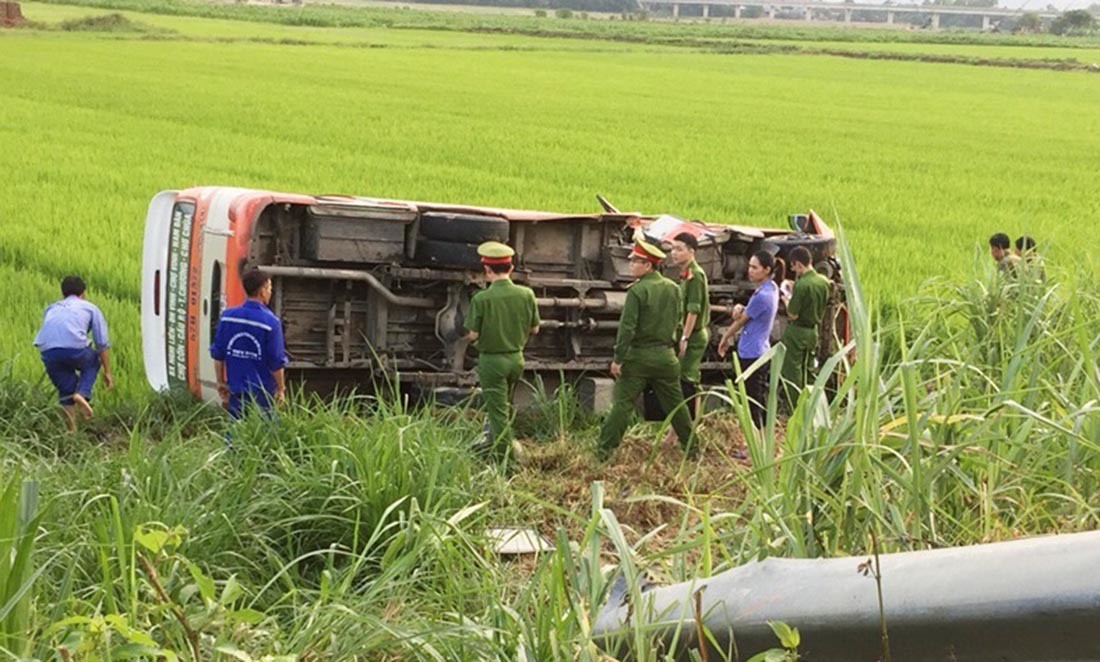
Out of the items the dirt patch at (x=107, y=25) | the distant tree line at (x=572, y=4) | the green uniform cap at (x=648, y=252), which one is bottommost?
the distant tree line at (x=572, y=4)

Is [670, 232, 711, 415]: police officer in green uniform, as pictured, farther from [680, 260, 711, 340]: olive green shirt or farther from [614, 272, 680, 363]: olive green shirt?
[614, 272, 680, 363]: olive green shirt

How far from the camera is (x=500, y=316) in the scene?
8.02 metres

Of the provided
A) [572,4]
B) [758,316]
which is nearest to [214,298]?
[758,316]

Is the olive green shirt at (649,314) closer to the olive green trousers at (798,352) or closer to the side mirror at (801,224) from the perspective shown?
the olive green trousers at (798,352)

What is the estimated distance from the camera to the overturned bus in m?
8.61

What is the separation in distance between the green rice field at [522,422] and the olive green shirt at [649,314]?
26.8 inches

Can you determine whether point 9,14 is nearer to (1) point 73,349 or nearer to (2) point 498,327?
(1) point 73,349

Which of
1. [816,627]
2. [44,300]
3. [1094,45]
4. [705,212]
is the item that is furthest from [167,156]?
[1094,45]

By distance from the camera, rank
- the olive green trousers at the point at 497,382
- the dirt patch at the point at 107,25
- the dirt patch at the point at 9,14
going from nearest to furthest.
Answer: the olive green trousers at the point at 497,382, the dirt patch at the point at 9,14, the dirt patch at the point at 107,25

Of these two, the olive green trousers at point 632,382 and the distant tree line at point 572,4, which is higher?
the olive green trousers at point 632,382

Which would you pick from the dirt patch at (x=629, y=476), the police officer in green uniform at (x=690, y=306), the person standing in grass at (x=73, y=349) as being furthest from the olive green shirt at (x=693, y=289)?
the person standing in grass at (x=73, y=349)

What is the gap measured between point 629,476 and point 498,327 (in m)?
1.11

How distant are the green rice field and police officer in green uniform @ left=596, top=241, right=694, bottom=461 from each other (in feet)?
1.05

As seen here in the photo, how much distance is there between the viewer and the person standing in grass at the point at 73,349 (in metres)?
8.34
